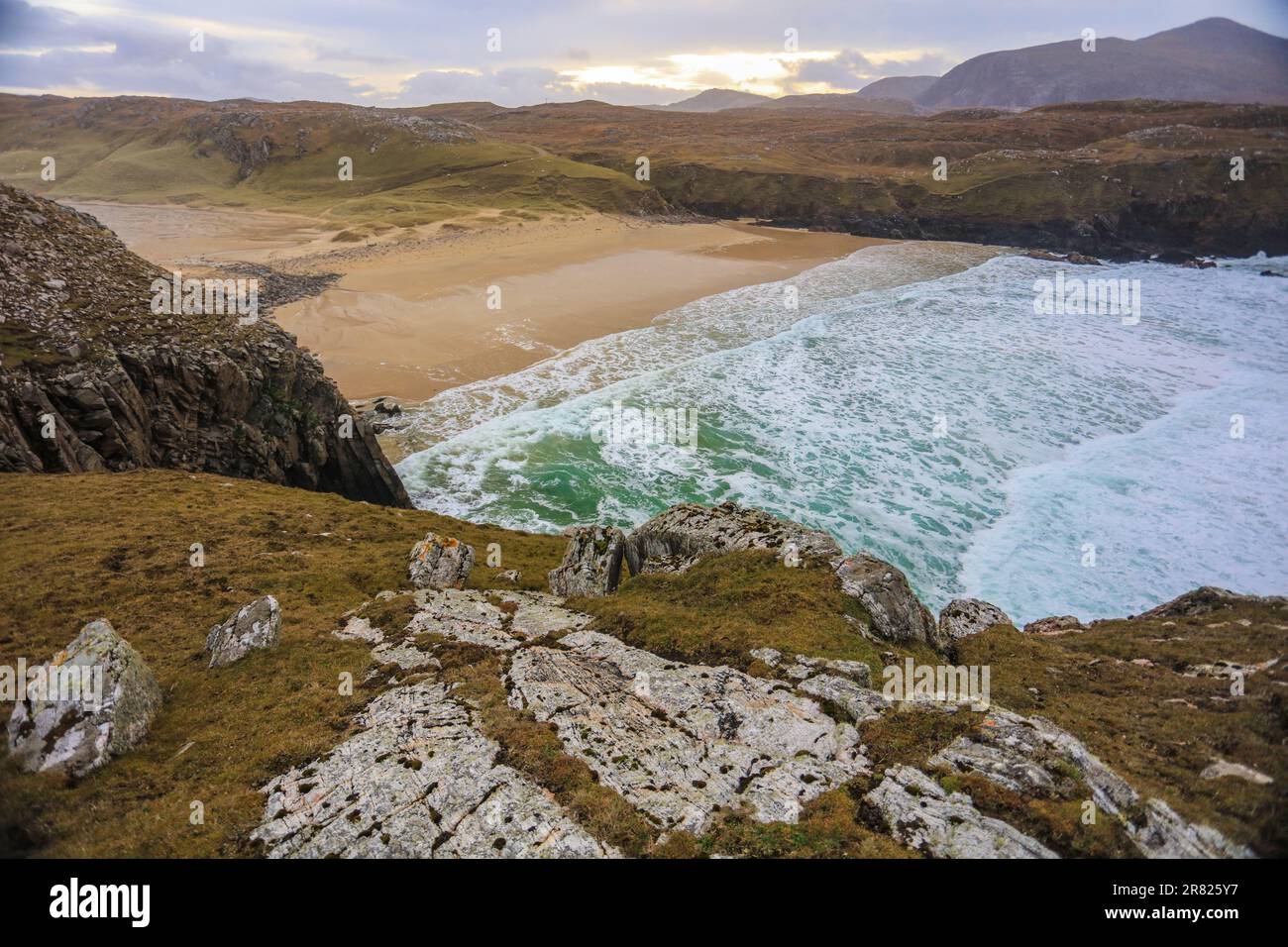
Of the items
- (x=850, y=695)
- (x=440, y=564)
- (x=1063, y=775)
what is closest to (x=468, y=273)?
(x=440, y=564)

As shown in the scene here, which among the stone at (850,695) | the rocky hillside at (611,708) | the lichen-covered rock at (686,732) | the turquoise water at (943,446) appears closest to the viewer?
the rocky hillside at (611,708)

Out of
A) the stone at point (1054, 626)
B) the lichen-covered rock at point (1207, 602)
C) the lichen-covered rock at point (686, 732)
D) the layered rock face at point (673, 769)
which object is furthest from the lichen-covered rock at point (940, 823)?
the lichen-covered rock at point (1207, 602)

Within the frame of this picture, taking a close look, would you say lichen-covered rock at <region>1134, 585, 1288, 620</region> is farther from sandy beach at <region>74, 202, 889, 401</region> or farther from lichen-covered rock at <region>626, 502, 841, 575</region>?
sandy beach at <region>74, 202, 889, 401</region>

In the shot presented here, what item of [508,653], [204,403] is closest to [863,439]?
[508,653]

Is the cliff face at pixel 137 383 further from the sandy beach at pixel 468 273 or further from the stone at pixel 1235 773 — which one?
the stone at pixel 1235 773

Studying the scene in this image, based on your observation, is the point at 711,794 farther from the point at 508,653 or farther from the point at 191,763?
the point at 191,763

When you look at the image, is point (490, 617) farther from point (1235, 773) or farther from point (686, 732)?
point (1235, 773)

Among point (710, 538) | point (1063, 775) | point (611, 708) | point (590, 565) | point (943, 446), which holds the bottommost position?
point (611, 708)

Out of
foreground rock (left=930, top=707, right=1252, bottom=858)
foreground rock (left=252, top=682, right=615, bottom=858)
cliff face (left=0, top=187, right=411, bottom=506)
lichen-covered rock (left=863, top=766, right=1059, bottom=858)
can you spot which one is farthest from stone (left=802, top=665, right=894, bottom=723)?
cliff face (left=0, top=187, right=411, bottom=506)
